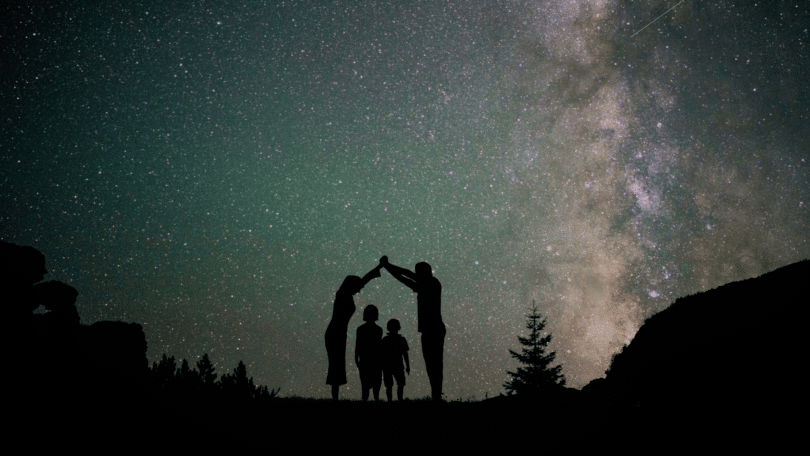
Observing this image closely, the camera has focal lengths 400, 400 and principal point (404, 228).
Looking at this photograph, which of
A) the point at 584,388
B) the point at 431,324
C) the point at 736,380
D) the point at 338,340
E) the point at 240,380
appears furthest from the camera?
the point at 240,380

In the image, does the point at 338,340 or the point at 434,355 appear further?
the point at 338,340

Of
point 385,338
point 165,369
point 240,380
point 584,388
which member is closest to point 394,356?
point 385,338

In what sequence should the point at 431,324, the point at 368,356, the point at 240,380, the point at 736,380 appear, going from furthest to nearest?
1. the point at 240,380
2. the point at 368,356
3. the point at 431,324
4. the point at 736,380

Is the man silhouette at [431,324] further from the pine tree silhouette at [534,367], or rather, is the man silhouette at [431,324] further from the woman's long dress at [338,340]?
the pine tree silhouette at [534,367]

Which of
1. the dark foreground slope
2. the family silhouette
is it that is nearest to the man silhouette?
the family silhouette

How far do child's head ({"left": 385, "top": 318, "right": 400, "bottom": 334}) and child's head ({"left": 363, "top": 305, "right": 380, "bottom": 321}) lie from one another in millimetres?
534

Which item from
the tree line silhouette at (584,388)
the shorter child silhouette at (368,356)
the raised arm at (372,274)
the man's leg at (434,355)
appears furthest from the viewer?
the raised arm at (372,274)

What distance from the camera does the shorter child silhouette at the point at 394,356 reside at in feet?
25.7

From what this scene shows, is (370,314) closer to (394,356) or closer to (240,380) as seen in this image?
(394,356)

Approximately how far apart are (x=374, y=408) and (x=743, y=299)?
6.74 meters

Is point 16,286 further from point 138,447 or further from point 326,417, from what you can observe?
point 326,417

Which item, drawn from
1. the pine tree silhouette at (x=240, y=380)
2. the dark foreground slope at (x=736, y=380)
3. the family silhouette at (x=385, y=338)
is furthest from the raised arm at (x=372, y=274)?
the pine tree silhouette at (x=240, y=380)

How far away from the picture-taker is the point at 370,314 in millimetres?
7805

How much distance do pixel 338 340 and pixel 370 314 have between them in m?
0.95
